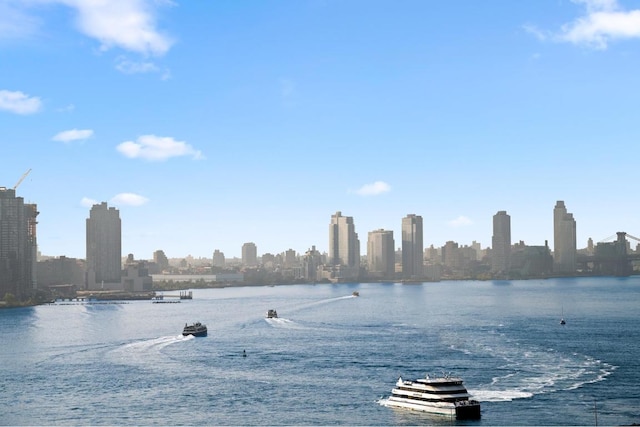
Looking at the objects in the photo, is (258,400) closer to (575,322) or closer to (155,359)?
(155,359)

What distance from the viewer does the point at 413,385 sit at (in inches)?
2837

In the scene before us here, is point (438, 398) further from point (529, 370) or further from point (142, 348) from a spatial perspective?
point (142, 348)

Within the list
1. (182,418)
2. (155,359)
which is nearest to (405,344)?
(155,359)

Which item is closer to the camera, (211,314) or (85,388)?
(85,388)

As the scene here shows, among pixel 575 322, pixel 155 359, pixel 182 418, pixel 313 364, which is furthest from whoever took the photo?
pixel 575 322

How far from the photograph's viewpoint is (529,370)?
8912 cm

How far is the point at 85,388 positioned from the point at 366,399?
29.1 metres

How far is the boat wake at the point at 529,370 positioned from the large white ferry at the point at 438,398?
4.98 metres

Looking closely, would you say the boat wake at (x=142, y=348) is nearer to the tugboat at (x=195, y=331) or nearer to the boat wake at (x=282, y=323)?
the tugboat at (x=195, y=331)

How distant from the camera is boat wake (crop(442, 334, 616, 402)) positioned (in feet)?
253

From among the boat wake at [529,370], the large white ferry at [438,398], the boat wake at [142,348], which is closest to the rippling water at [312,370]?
the boat wake at [529,370]

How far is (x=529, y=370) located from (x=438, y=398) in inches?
896

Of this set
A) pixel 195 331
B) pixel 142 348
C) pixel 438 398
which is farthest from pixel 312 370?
pixel 195 331

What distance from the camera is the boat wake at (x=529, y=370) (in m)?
77.2
